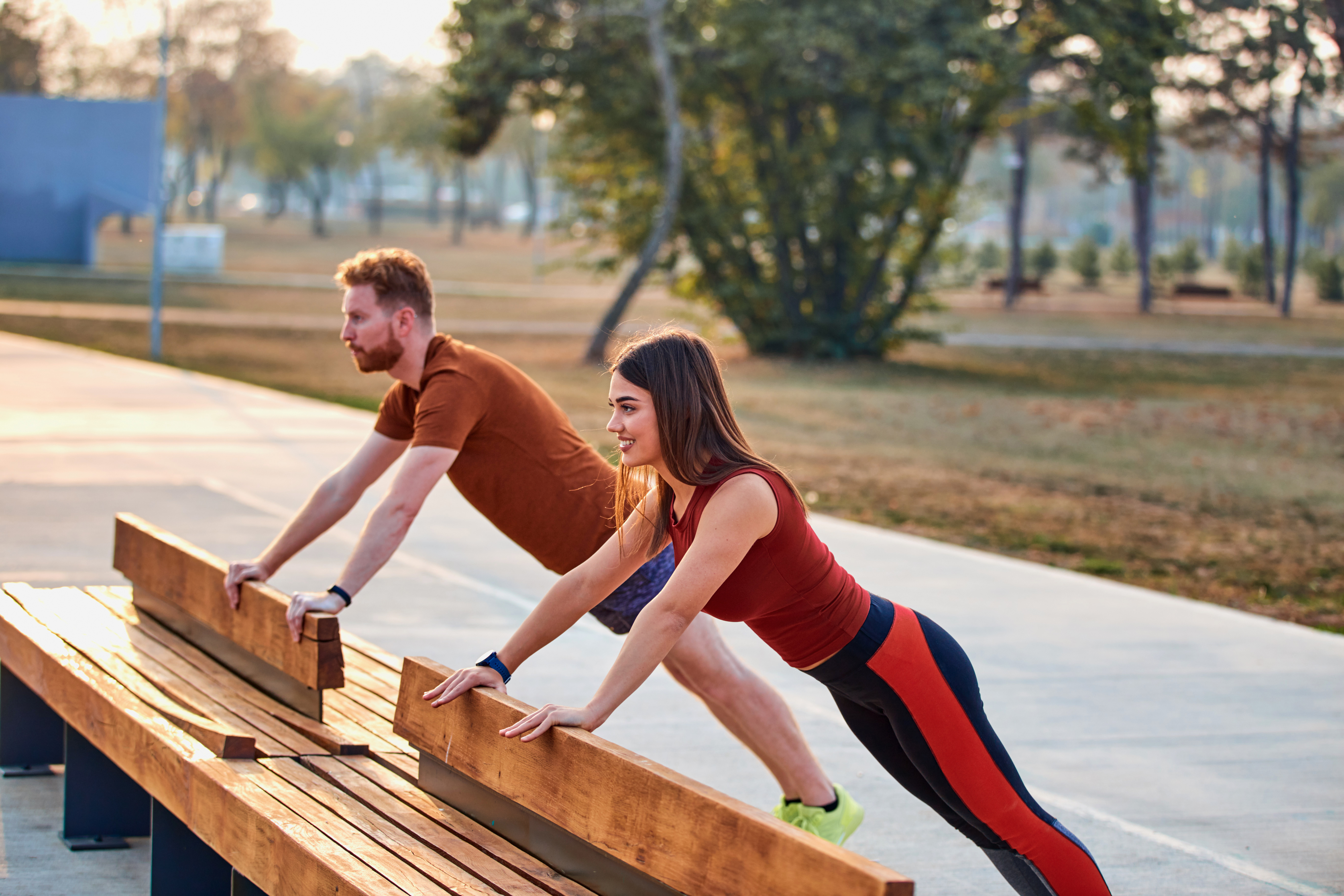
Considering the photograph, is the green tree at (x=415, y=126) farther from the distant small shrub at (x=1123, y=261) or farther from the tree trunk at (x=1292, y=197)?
the tree trunk at (x=1292, y=197)

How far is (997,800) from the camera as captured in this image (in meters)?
2.94

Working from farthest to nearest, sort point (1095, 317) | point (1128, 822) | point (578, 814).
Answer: point (1095, 317)
point (1128, 822)
point (578, 814)

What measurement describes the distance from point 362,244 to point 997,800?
233ft

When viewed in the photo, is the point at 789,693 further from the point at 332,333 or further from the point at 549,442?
the point at 332,333

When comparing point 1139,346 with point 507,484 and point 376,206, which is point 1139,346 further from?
Result: point 376,206

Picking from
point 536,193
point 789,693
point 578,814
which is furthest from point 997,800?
point 536,193

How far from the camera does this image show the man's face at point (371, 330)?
12.8ft

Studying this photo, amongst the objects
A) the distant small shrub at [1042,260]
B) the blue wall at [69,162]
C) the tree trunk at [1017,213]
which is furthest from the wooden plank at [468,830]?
the distant small shrub at [1042,260]

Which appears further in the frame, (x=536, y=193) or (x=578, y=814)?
(x=536, y=193)

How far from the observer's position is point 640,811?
2.45 meters

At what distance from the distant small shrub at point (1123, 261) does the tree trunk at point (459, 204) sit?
3420 cm

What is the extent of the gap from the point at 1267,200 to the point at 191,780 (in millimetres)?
45165

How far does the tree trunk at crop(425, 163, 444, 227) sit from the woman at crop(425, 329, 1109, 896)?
89.0 metres

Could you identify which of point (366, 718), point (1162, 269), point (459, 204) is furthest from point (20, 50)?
point (366, 718)
